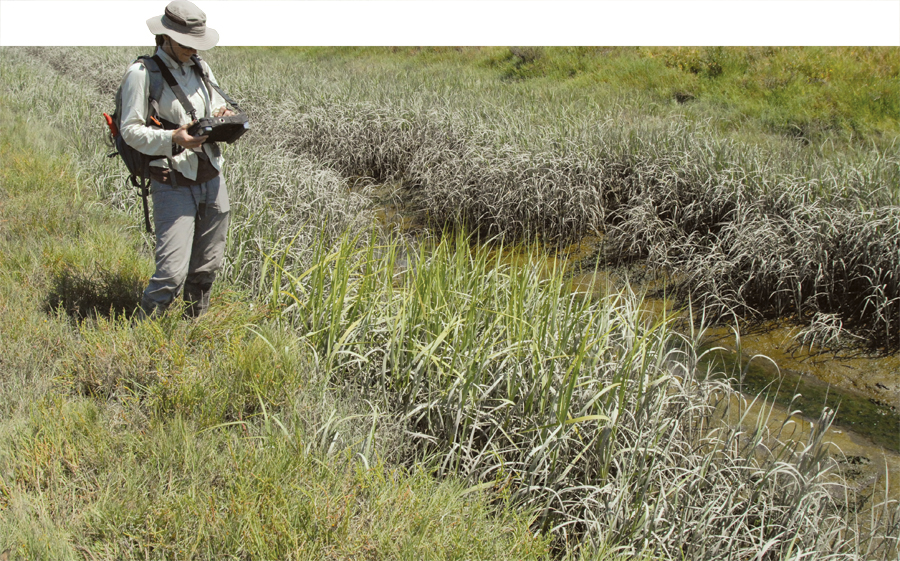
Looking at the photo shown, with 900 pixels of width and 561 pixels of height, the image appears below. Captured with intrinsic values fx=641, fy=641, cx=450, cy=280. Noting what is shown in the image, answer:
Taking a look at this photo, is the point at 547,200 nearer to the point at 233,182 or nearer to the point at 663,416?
the point at 233,182

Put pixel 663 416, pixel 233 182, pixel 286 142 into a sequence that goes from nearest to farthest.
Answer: pixel 663 416, pixel 233 182, pixel 286 142

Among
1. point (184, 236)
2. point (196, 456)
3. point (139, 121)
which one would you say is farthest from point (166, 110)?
point (196, 456)

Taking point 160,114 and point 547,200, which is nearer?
point 160,114

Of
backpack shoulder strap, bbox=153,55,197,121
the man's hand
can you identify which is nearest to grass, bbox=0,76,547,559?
the man's hand

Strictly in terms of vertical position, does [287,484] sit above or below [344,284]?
below

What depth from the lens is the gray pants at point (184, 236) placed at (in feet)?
11.0

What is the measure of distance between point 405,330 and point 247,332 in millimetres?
902

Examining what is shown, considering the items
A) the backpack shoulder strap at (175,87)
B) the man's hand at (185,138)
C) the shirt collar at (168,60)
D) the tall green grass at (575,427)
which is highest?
the shirt collar at (168,60)

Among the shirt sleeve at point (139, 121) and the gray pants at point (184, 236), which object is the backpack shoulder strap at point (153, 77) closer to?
the shirt sleeve at point (139, 121)

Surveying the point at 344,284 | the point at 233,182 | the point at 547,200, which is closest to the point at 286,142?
the point at 233,182

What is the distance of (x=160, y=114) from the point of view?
324cm

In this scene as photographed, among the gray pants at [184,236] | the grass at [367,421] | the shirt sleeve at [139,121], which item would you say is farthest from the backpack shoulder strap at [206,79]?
the grass at [367,421]

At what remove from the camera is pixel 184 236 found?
3395mm
